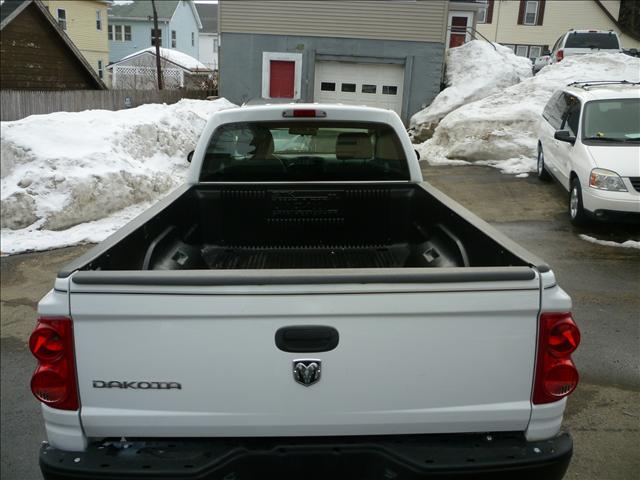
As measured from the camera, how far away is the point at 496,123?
15328 millimetres

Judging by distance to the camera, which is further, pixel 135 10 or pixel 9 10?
pixel 9 10

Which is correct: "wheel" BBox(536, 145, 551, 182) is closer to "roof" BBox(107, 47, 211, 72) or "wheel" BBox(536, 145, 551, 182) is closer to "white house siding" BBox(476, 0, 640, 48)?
"white house siding" BBox(476, 0, 640, 48)

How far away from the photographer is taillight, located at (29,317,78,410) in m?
2.11

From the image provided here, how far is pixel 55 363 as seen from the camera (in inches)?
84.4

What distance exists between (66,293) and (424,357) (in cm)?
128

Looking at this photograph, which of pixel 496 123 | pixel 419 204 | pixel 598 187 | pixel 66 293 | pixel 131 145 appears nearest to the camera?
pixel 66 293

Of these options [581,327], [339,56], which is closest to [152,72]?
[339,56]

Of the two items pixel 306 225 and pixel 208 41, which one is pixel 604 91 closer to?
pixel 306 225

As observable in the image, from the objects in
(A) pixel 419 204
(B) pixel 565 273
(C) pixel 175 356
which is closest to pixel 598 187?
(B) pixel 565 273

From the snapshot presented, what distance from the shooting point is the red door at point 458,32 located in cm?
2552

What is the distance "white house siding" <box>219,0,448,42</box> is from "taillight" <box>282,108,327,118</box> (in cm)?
1907

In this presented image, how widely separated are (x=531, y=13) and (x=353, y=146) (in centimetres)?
1694

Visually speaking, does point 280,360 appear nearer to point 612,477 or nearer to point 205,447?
point 205,447

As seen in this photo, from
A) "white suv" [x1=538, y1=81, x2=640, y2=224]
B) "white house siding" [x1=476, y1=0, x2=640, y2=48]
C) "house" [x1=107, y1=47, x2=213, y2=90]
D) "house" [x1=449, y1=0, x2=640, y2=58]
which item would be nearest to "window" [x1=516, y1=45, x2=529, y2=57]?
"house" [x1=449, y1=0, x2=640, y2=58]
